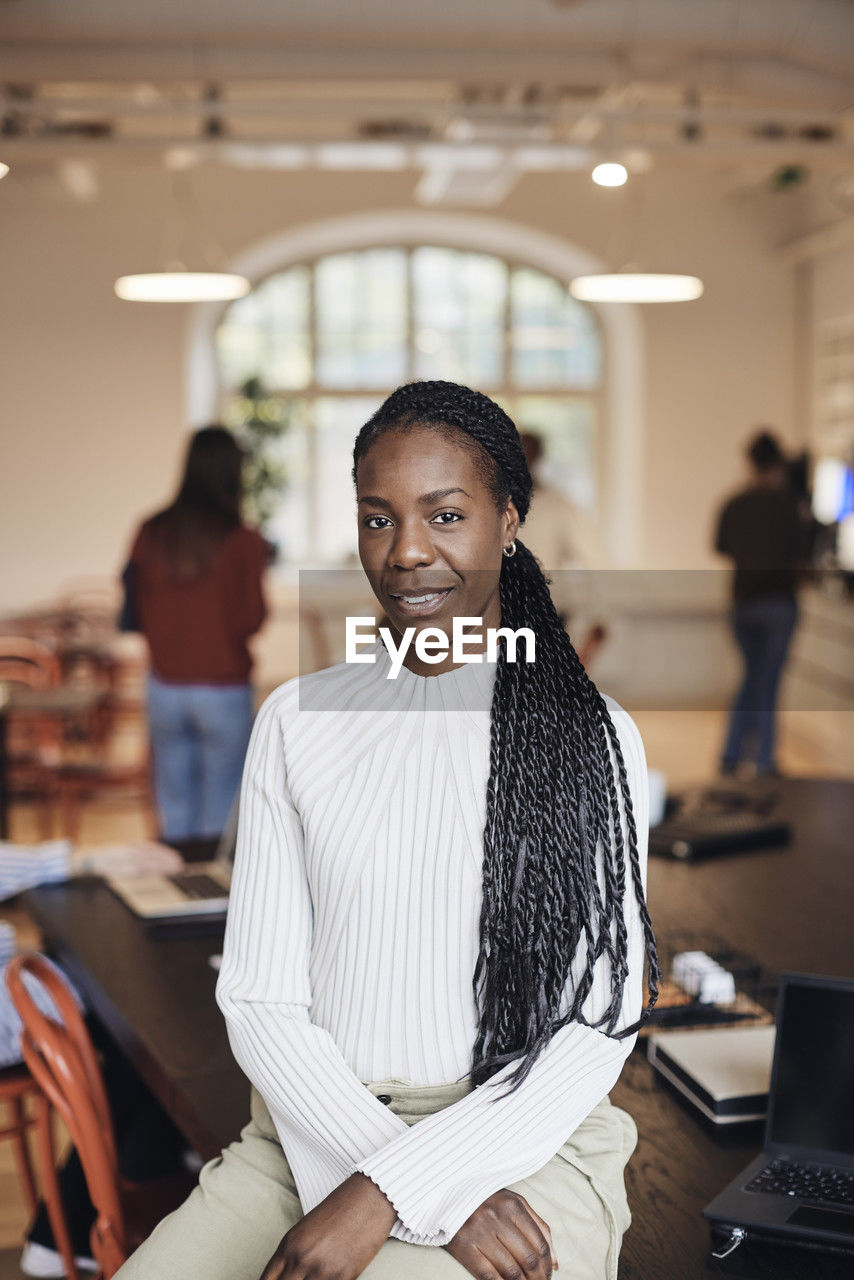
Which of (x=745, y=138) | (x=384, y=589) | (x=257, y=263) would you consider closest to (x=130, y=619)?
(x=384, y=589)

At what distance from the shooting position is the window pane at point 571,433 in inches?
368

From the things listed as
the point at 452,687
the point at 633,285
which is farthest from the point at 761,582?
the point at 452,687

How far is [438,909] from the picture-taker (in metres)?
1.22

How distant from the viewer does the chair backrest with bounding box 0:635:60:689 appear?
18.2 ft

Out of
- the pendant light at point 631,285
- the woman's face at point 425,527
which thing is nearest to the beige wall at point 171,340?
the pendant light at point 631,285

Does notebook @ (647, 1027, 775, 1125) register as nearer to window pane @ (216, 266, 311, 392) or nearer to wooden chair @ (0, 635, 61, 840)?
wooden chair @ (0, 635, 61, 840)

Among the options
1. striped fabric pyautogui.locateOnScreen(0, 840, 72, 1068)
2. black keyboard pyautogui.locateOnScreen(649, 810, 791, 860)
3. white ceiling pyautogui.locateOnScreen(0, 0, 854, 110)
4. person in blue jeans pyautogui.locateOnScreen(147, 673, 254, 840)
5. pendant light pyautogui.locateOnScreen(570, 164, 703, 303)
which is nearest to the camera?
striped fabric pyautogui.locateOnScreen(0, 840, 72, 1068)

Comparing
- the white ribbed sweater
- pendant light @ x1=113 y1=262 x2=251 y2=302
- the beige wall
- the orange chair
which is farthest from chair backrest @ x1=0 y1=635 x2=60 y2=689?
the white ribbed sweater

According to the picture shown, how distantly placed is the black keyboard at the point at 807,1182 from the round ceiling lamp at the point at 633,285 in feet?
12.3

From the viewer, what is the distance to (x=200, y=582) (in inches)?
158

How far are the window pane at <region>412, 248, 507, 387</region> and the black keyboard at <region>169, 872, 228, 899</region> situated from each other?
7.13 metres

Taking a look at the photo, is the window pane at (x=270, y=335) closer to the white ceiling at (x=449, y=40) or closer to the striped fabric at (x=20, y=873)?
the white ceiling at (x=449, y=40)

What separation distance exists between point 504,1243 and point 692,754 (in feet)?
21.4

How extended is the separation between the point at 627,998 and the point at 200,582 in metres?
2.96
